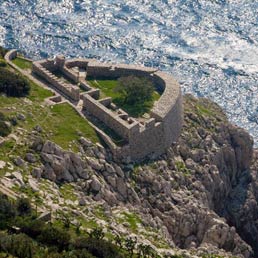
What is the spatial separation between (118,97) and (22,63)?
714 inches

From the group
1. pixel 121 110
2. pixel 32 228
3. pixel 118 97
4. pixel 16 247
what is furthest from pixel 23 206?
pixel 118 97

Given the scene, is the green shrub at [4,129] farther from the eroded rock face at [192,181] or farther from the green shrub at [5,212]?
the green shrub at [5,212]

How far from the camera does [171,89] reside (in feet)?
361

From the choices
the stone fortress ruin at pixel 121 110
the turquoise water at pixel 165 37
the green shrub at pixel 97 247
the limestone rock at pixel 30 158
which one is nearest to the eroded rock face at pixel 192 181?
the limestone rock at pixel 30 158

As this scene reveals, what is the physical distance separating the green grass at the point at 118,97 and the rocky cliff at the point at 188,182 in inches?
278

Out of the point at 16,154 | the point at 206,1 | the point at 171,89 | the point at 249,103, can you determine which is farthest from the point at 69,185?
the point at 206,1

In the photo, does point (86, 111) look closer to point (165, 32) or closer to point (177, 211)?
point (177, 211)

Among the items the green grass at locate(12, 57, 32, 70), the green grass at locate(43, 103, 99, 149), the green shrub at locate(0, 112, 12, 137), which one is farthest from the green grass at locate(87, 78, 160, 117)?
the green shrub at locate(0, 112, 12, 137)

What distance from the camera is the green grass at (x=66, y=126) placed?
90.8 m

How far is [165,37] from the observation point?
17038cm

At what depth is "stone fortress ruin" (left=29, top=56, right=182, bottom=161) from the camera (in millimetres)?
96050

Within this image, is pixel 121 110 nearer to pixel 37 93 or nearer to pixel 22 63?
pixel 37 93

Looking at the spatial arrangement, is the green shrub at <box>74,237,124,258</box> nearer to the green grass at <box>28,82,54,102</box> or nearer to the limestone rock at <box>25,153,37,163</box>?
the limestone rock at <box>25,153,37,163</box>

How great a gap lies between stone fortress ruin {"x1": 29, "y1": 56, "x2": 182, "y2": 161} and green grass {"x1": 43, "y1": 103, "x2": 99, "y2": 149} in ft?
6.35
